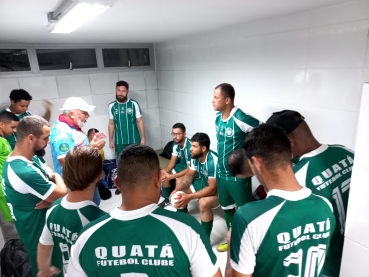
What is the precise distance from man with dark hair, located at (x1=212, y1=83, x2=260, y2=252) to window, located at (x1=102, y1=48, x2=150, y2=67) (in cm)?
248

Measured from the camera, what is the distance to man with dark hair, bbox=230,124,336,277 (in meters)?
0.94

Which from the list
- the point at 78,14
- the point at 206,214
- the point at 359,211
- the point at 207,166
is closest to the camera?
the point at 359,211

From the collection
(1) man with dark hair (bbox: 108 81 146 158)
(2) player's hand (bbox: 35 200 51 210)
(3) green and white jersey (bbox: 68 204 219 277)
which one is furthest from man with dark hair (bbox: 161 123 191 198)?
(3) green and white jersey (bbox: 68 204 219 277)

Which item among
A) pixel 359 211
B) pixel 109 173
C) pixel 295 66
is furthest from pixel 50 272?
pixel 109 173

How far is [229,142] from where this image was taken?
247cm

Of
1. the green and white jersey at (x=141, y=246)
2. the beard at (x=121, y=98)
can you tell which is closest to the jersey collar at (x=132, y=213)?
the green and white jersey at (x=141, y=246)

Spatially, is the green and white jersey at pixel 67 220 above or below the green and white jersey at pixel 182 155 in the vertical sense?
above

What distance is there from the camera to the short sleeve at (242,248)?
95 cm

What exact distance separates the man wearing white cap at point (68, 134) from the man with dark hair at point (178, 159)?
1.02 m

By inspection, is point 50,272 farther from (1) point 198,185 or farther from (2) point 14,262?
(1) point 198,185

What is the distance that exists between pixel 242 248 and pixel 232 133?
5.19ft

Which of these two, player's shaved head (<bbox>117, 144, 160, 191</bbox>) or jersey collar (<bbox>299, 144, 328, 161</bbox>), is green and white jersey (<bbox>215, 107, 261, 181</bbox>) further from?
player's shaved head (<bbox>117, 144, 160, 191</bbox>)

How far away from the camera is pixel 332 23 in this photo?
198 centimetres

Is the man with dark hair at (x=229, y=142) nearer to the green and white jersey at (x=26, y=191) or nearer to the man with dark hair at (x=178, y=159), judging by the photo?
the man with dark hair at (x=178, y=159)
